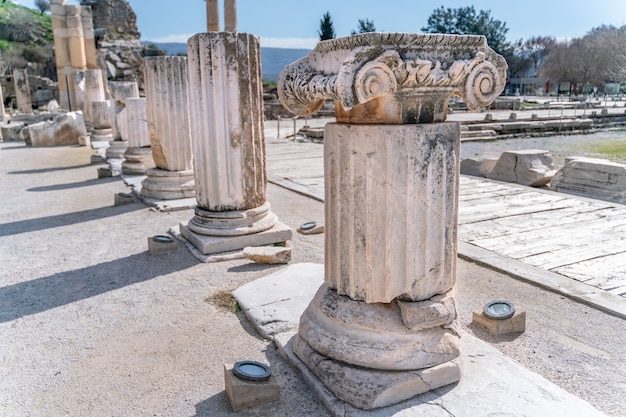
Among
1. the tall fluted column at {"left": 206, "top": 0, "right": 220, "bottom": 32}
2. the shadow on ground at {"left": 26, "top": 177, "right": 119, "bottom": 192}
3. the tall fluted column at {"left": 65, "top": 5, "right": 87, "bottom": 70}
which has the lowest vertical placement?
the shadow on ground at {"left": 26, "top": 177, "right": 119, "bottom": 192}

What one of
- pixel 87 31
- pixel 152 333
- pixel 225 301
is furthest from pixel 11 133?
pixel 152 333

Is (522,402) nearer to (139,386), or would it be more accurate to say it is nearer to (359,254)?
(359,254)

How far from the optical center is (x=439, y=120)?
257 cm

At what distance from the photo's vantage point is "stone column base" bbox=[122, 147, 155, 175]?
970 cm

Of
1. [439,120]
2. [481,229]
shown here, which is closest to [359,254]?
[439,120]

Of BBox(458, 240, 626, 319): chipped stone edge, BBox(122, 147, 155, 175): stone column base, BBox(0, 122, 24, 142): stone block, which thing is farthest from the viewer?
BBox(0, 122, 24, 142): stone block

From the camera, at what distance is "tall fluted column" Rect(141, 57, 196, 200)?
7.21 meters

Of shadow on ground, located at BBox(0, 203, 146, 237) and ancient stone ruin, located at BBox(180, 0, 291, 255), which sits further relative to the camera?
shadow on ground, located at BBox(0, 203, 146, 237)

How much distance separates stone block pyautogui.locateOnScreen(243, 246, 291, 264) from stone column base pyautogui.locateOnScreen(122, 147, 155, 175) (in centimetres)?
555

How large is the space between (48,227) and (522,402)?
5941mm

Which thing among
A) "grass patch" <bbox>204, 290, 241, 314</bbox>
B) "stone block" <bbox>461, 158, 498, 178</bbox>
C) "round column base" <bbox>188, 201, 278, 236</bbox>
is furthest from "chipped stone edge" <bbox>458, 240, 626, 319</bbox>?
"stone block" <bbox>461, 158, 498, 178</bbox>

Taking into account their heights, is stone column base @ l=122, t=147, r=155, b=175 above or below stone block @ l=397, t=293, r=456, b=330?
above

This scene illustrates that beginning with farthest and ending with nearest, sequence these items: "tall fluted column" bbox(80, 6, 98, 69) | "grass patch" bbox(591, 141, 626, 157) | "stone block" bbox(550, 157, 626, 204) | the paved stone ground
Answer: "tall fluted column" bbox(80, 6, 98, 69), "grass patch" bbox(591, 141, 626, 157), "stone block" bbox(550, 157, 626, 204), the paved stone ground

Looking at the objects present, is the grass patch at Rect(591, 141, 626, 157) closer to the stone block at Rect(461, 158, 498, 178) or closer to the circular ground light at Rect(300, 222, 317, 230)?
the stone block at Rect(461, 158, 498, 178)
